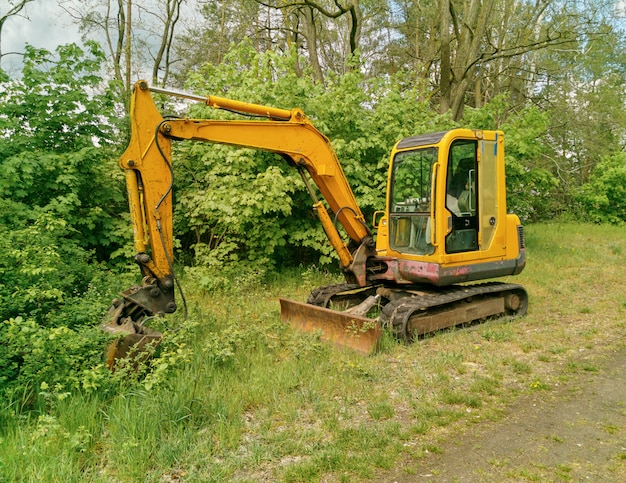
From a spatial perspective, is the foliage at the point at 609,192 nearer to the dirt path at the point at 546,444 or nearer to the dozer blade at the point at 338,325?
the dirt path at the point at 546,444

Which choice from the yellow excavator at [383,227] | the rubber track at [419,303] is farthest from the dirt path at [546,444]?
the yellow excavator at [383,227]

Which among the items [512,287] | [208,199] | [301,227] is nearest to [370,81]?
[301,227]

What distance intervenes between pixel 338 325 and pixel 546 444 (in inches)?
104

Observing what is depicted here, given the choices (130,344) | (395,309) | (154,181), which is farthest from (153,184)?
(395,309)

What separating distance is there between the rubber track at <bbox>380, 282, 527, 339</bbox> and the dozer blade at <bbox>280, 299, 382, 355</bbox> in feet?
1.37

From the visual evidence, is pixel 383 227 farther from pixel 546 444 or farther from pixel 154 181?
pixel 546 444

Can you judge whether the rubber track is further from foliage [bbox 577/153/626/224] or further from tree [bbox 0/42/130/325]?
foliage [bbox 577/153/626/224]

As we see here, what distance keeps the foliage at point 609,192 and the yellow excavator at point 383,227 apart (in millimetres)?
15261

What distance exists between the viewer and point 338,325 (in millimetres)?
5746

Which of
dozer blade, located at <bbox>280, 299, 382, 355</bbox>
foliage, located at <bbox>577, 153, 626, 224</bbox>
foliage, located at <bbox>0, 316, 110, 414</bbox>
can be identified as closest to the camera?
foliage, located at <bbox>0, 316, 110, 414</bbox>

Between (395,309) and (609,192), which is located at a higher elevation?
(609,192)

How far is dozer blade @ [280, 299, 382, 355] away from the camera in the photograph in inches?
210

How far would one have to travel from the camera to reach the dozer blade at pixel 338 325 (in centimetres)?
533

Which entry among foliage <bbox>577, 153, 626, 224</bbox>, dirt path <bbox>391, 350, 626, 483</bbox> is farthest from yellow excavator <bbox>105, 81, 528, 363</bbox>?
foliage <bbox>577, 153, 626, 224</bbox>
